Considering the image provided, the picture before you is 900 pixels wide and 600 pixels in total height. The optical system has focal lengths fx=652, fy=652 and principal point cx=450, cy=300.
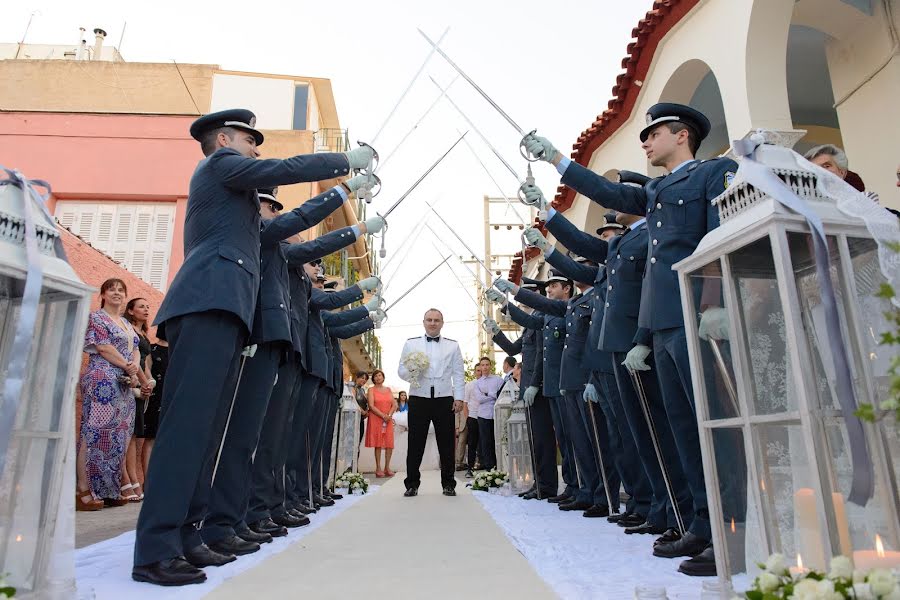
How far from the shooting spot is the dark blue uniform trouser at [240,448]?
10.1ft

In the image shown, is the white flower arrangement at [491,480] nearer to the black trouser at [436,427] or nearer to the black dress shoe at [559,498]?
the black trouser at [436,427]

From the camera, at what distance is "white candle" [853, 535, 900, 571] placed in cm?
140

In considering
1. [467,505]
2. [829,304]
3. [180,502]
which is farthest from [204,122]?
[467,505]

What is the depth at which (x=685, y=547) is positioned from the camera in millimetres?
2732

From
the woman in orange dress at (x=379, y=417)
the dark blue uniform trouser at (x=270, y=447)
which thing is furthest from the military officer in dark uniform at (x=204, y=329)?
the woman in orange dress at (x=379, y=417)

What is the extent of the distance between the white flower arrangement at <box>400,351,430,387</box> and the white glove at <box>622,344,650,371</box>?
12.5ft

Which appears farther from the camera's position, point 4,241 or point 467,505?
point 467,505

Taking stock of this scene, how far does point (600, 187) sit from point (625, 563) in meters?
1.70

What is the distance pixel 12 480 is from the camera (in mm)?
1788

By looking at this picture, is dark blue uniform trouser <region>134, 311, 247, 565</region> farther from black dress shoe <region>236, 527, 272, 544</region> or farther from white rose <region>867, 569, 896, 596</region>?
white rose <region>867, 569, 896, 596</region>

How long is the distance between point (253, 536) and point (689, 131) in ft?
9.61

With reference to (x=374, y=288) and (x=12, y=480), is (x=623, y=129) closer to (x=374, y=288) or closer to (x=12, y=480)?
(x=374, y=288)

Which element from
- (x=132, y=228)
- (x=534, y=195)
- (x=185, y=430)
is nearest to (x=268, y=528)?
(x=185, y=430)

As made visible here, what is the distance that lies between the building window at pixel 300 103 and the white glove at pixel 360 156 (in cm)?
1461
